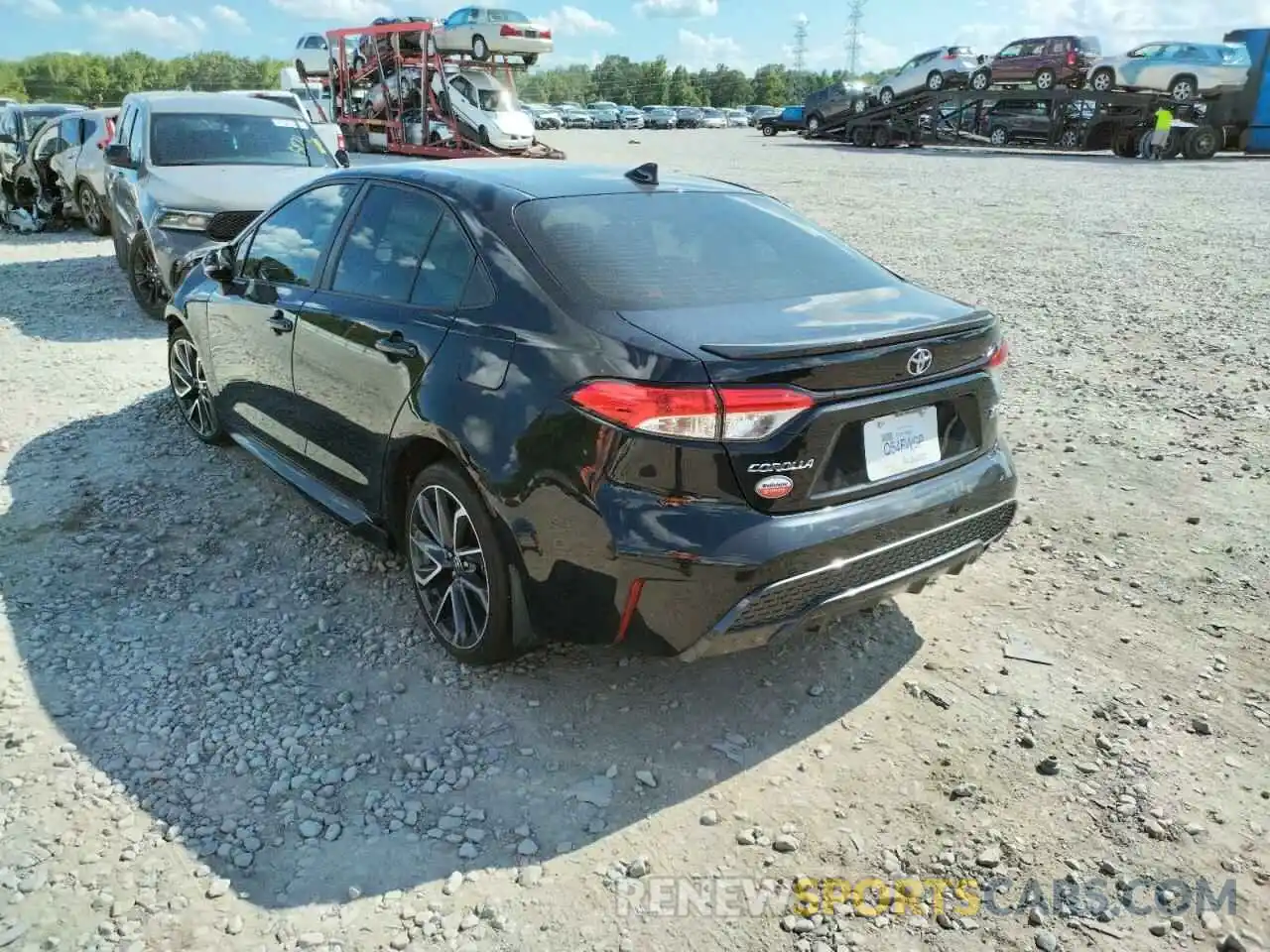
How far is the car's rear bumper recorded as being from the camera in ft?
8.38

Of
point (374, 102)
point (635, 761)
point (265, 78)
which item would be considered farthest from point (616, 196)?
point (265, 78)

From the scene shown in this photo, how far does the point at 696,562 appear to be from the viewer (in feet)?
8.40

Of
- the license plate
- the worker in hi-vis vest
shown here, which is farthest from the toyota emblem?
the worker in hi-vis vest

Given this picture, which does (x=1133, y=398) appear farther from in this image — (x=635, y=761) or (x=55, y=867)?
(x=55, y=867)

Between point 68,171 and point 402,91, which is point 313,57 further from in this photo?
point 68,171

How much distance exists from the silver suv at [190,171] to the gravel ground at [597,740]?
3.23m

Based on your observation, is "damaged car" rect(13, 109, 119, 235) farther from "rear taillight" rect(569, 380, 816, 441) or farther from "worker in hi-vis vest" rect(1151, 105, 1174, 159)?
"worker in hi-vis vest" rect(1151, 105, 1174, 159)

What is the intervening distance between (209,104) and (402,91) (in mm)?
16153

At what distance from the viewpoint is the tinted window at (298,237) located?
3.97 metres

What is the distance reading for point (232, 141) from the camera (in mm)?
9070

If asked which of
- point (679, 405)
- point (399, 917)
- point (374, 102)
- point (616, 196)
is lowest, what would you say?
point (399, 917)

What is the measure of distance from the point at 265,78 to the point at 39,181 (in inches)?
4474

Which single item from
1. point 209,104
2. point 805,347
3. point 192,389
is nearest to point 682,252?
point 805,347

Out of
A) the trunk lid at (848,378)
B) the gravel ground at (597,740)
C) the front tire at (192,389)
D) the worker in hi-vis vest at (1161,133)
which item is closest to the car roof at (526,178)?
the trunk lid at (848,378)
